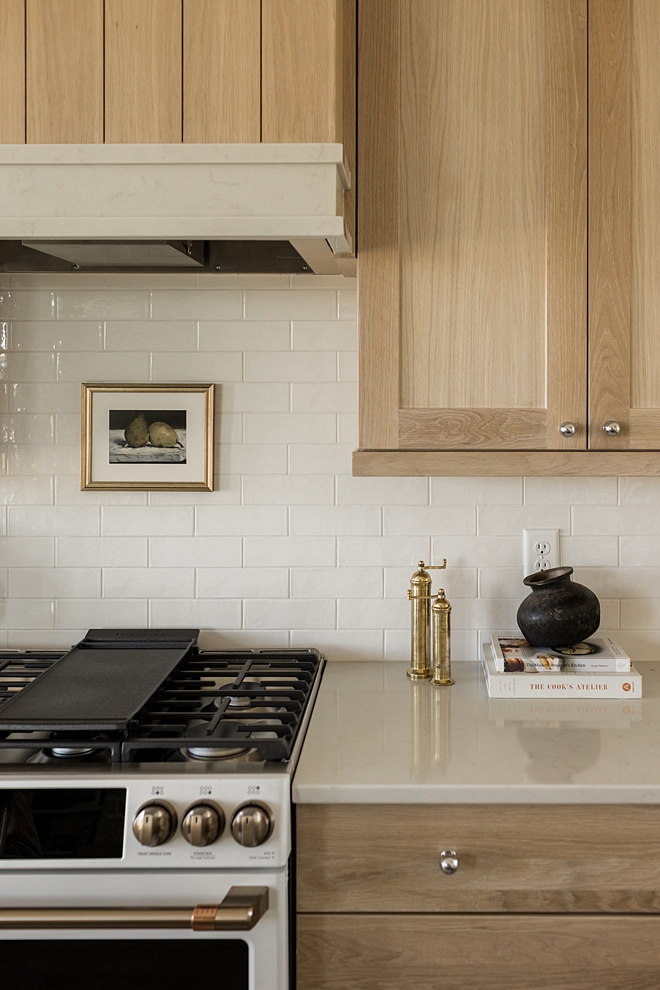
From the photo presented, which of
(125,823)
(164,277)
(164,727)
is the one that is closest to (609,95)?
(164,277)

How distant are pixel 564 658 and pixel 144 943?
36.3 inches

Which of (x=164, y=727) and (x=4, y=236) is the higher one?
(x=4, y=236)

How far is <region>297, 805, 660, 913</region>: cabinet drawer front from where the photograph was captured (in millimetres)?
1232

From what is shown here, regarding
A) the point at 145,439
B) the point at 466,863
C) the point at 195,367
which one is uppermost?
the point at 195,367

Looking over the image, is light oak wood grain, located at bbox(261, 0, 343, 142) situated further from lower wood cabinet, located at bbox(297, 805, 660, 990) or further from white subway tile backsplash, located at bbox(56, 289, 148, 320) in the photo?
lower wood cabinet, located at bbox(297, 805, 660, 990)

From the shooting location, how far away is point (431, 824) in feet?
4.06

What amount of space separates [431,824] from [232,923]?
1.05ft

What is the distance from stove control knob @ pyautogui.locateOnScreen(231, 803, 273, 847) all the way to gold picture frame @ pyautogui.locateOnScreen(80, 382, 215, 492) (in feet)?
2.84

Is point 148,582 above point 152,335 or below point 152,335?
below

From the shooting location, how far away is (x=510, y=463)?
5.11 ft

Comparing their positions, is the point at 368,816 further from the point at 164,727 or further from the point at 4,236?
the point at 4,236

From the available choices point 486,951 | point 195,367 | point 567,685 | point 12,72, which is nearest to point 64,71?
point 12,72

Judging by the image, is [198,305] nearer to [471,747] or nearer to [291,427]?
[291,427]

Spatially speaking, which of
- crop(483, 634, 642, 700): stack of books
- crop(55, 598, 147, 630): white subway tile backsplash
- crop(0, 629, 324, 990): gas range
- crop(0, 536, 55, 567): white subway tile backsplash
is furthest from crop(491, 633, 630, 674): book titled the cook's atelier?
crop(0, 536, 55, 567): white subway tile backsplash
